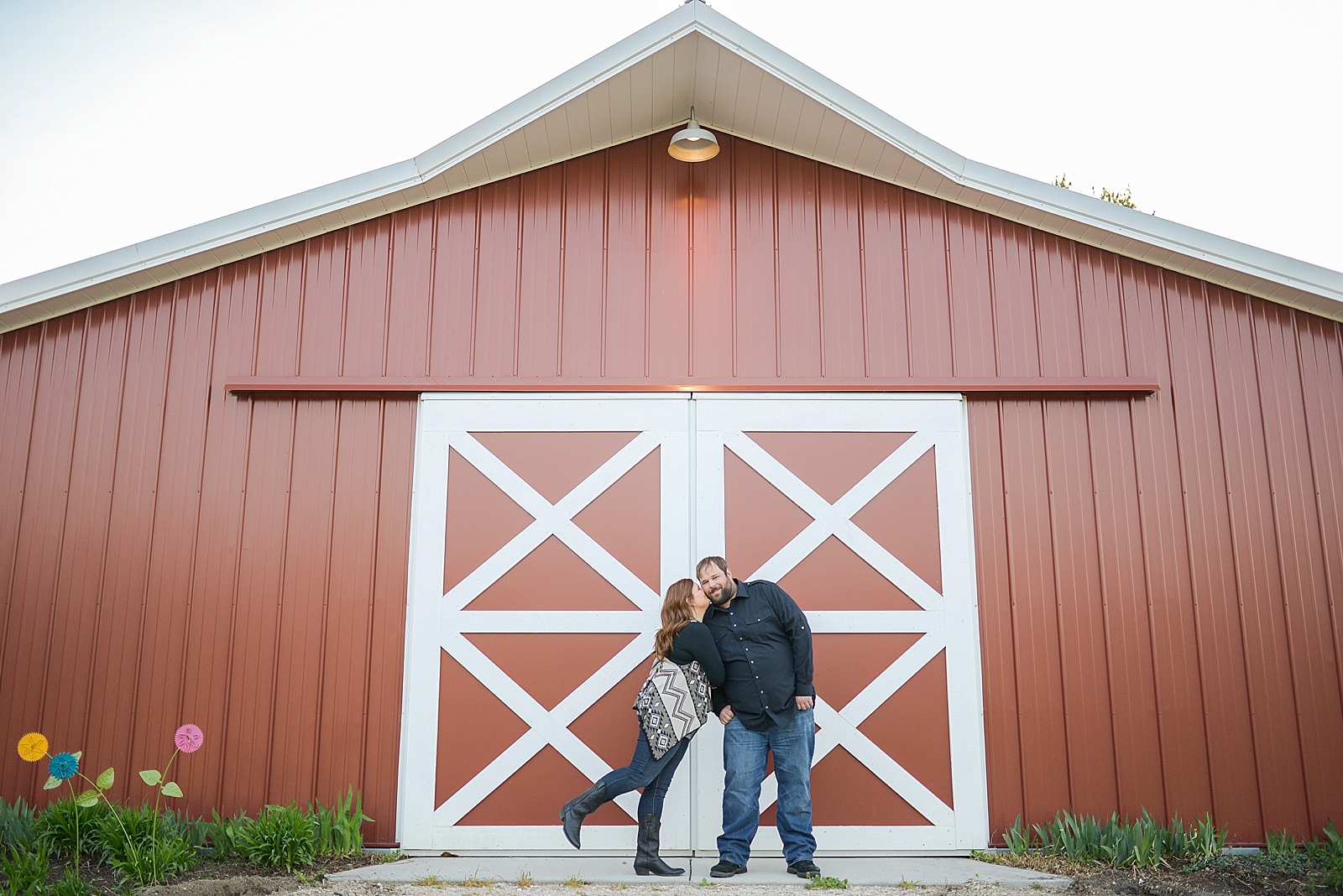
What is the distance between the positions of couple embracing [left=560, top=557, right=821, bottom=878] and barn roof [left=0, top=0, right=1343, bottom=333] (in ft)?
10.1

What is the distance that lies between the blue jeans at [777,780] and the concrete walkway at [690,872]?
0.18 metres

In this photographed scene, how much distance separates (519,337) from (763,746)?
309 centimetres

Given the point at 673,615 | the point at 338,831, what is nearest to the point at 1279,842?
the point at 673,615

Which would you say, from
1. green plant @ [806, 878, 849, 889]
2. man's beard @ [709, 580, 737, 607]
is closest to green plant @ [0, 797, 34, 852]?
man's beard @ [709, 580, 737, 607]

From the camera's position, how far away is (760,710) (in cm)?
535

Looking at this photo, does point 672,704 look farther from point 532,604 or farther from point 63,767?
point 63,767

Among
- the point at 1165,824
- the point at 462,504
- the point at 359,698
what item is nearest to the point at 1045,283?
the point at 1165,824

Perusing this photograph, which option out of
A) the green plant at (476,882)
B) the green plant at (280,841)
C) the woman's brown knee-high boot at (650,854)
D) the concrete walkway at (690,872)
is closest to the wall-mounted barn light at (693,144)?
the woman's brown knee-high boot at (650,854)

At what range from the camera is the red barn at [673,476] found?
19.7ft

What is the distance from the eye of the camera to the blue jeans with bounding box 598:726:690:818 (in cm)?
523

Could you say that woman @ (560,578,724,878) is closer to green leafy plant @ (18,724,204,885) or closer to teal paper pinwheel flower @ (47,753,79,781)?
green leafy plant @ (18,724,204,885)

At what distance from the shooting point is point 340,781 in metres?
5.98

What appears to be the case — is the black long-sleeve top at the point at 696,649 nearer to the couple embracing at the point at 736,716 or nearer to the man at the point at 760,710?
the couple embracing at the point at 736,716

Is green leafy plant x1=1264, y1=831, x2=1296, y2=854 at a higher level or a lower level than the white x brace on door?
lower
